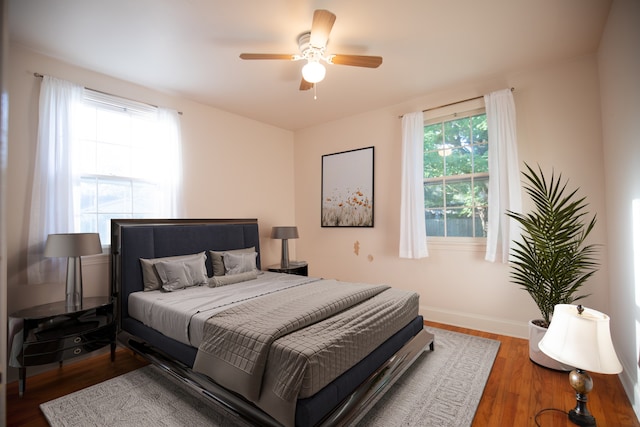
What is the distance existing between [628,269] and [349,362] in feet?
7.02

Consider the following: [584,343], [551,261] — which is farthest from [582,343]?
[551,261]

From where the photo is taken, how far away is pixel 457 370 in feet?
8.45

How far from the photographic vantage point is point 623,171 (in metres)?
2.27

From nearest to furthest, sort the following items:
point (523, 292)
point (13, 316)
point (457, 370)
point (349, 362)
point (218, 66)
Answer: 1. point (349, 362)
2. point (13, 316)
3. point (457, 370)
4. point (218, 66)
5. point (523, 292)

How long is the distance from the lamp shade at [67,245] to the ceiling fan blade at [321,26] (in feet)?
8.24

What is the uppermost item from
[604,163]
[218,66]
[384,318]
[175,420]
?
[218,66]

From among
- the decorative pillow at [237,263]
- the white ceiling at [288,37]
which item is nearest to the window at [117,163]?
the white ceiling at [288,37]

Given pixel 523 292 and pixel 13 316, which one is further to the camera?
pixel 523 292

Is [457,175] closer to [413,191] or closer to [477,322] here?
[413,191]

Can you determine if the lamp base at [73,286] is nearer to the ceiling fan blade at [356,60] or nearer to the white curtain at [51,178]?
the white curtain at [51,178]

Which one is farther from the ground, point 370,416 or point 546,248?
point 546,248

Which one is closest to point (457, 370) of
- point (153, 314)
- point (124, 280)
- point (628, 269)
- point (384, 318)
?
point (384, 318)

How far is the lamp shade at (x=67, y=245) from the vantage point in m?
2.50

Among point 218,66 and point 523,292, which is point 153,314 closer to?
point 218,66
